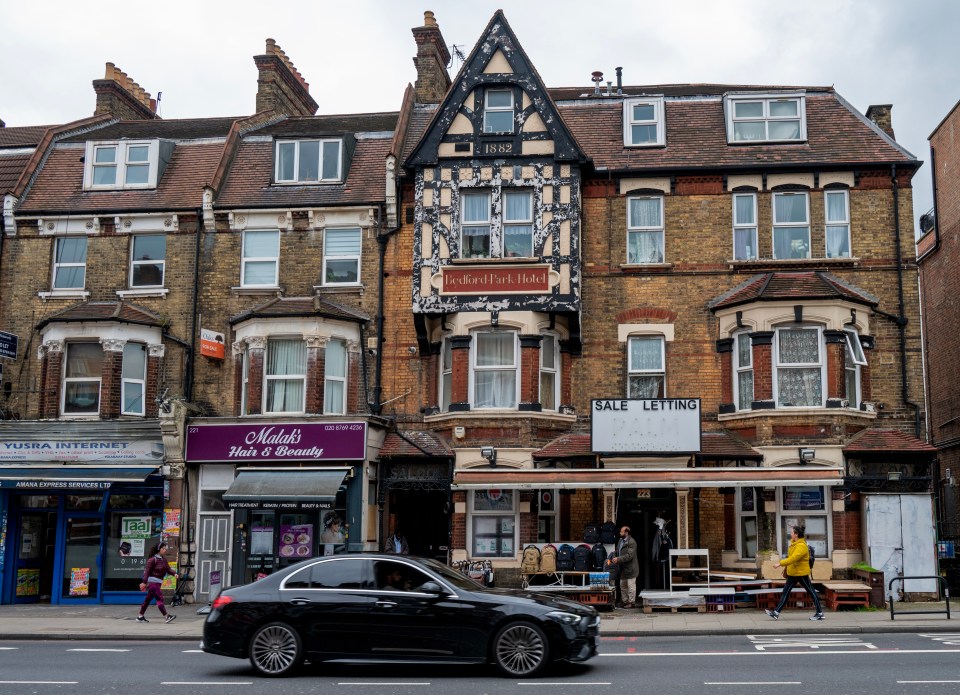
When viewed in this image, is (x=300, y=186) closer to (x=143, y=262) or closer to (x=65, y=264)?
(x=143, y=262)

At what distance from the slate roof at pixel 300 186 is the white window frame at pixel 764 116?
8281mm

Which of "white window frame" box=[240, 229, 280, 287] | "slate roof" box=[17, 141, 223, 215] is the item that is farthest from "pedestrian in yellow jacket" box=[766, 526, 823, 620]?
"slate roof" box=[17, 141, 223, 215]

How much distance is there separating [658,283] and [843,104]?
259 inches

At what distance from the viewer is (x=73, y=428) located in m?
23.9

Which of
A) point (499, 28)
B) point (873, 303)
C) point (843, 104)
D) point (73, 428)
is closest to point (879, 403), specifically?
point (873, 303)

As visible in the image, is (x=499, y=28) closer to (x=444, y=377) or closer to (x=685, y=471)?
(x=444, y=377)

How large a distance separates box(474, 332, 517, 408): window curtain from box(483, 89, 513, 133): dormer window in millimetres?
4803

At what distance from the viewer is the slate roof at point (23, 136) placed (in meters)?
28.2

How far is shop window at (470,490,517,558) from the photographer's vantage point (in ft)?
75.2

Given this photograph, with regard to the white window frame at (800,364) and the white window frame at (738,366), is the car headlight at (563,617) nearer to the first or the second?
the white window frame at (800,364)

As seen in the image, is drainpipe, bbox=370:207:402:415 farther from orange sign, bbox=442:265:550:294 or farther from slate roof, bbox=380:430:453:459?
orange sign, bbox=442:265:550:294

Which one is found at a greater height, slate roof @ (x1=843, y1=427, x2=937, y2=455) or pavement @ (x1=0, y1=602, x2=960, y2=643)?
slate roof @ (x1=843, y1=427, x2=937, y2=455)

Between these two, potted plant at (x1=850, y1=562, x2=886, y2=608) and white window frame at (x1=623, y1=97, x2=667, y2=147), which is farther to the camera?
white window frame at (x1=623, y1=97, x2=667, y2=147)

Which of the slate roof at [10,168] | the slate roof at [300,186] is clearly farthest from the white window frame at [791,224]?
the slate roof at [10,168]
